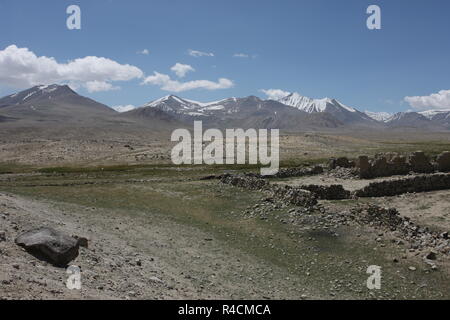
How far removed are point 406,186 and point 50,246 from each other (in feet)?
93.4

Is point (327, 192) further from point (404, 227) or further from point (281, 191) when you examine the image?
point (404, 227)

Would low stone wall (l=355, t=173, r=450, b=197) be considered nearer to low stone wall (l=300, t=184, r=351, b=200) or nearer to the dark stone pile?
low stone wall (l=300, t=184, r=351, b=200)

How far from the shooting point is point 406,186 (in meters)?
34.4

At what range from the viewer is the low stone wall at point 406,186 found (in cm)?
3338

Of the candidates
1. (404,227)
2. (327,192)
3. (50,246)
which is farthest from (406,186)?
(50,246)

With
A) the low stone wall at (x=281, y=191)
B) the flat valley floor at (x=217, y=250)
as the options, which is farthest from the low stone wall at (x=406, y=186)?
the low stone wall at (x=281, y=191)

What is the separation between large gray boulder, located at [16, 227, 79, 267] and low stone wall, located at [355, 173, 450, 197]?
2365cm

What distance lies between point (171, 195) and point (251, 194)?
22.6 feet

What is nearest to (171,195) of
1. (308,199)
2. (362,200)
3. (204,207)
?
(204,207)

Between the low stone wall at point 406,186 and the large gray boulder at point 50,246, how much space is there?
77.6ft

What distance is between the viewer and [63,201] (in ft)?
105

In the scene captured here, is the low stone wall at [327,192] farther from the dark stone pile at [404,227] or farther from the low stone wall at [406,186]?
the dark stone pile at [404,227]
